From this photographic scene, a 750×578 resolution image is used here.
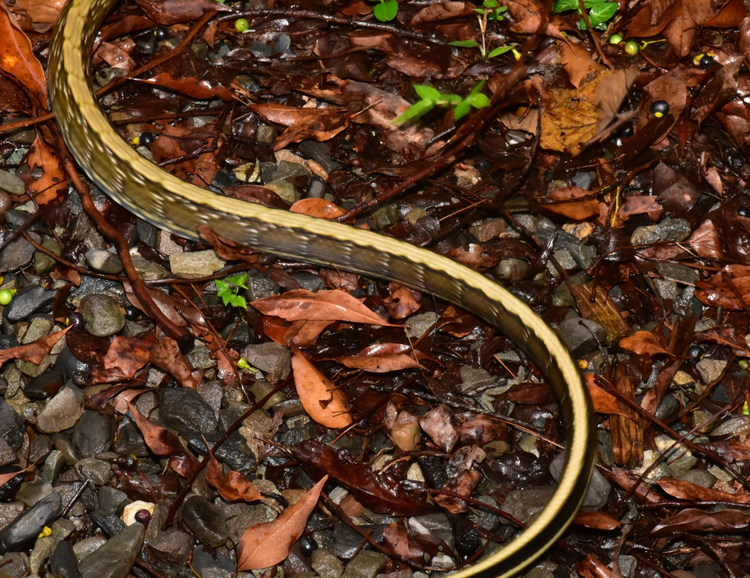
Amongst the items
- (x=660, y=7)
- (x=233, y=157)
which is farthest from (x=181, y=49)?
(x=660, y=7)

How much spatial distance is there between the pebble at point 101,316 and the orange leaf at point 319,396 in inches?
44.3

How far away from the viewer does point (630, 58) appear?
5.06 m

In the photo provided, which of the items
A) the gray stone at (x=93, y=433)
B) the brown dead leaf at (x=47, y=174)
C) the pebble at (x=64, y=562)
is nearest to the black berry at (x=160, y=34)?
the brown dead leaf at (x=47, y=174)

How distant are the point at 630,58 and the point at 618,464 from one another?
290 cm

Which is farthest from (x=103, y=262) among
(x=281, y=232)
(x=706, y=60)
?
(x=706, y=60)

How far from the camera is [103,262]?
14.3ft

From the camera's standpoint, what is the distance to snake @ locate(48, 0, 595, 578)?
3715 mm

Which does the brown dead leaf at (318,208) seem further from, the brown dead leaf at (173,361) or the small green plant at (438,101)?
the brown dead leaf at (173,361)

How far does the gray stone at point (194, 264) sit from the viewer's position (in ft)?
14.5

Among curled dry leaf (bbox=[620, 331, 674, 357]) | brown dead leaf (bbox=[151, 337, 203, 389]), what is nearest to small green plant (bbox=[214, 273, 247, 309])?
brown dead leaf (bbox=[151, 337, 203, 389])

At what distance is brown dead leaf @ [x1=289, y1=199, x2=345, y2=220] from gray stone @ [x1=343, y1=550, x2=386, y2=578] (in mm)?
2098

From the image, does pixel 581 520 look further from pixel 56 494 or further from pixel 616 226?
pixel 56 494

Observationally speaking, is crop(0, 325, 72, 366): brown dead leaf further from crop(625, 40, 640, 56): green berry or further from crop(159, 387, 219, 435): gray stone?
crop(625, 40, 640, 56): green berry

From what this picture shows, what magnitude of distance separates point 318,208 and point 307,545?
2.10m
